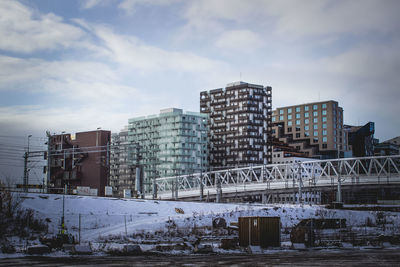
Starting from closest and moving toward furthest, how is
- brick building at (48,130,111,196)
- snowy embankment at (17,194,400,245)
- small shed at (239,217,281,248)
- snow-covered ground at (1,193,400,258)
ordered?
small shed at (239,217,281,248), snow-covered ground at (1,193,400,258), snowy embankment at (17,194,400,245), brick building at (48,130,111,196)

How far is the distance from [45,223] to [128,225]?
8.85m

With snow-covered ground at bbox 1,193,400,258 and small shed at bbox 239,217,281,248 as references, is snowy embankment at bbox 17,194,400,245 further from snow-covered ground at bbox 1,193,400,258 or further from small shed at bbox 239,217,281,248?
small shed at bbox 239,217,281,248

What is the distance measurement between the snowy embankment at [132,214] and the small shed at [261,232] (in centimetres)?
1148

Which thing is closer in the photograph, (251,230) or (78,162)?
(251,230)

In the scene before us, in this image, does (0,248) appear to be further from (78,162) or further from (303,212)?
(78,162)

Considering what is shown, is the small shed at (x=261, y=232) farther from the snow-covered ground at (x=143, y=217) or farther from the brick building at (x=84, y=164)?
the brick building at (x=84, y=164)

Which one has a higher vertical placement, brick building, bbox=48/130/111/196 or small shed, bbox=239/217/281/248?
brick building, bbox=48/130/111/196

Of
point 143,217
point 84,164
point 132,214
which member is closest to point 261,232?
point 143,217

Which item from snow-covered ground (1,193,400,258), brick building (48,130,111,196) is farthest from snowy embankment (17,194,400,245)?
brick building (48,130,111,196)

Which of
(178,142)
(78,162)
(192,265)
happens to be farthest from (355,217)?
(178,142)

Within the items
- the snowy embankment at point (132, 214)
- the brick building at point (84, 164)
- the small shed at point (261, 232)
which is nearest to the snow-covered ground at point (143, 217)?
the snowy embankment at point (132, 214)

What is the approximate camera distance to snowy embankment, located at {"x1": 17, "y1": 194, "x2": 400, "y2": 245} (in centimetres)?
5244

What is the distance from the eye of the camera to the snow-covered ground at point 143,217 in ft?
165

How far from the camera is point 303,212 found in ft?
237
